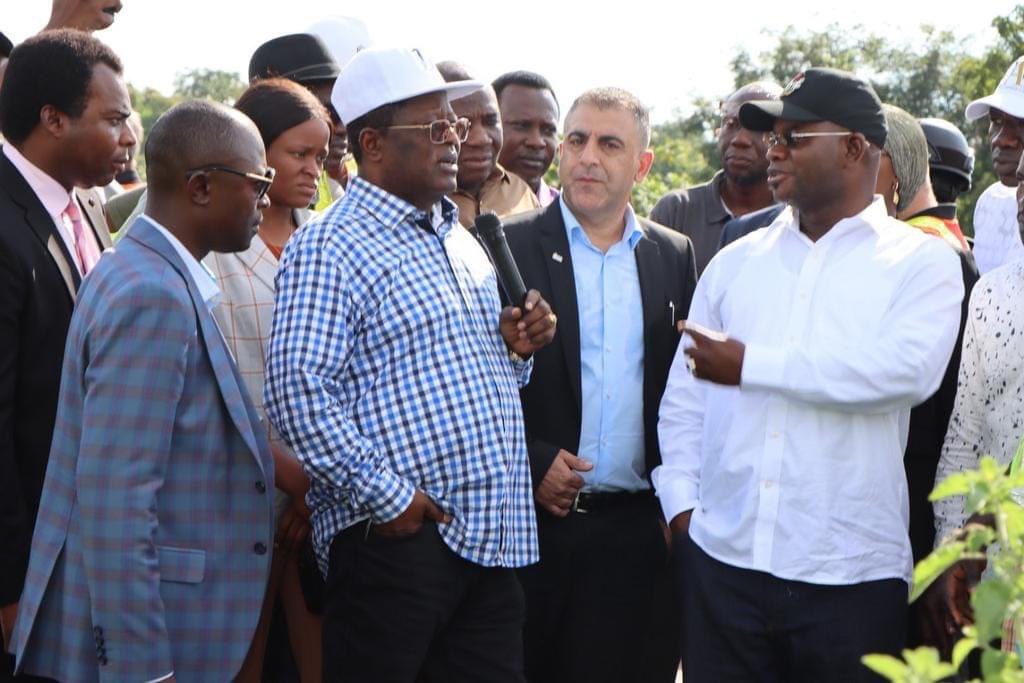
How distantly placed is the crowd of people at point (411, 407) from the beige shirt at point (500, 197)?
1.08 m

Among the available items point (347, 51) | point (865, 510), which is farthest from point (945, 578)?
point (347, 51)

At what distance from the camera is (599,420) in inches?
219

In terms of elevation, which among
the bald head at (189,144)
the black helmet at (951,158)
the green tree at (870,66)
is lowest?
the green tree at (870,66)

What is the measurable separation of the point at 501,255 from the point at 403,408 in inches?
25.4

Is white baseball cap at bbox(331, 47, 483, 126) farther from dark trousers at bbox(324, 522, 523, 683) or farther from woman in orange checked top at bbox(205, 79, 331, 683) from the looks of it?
dark trousers at bbox(324, 522, 523, 683)

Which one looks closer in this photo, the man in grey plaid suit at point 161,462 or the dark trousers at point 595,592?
the man in grey plaid suit at point 161,462

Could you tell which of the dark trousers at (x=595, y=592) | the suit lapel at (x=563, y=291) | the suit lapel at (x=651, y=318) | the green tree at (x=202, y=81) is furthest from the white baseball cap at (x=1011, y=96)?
the green tree at (x=202, y=81)

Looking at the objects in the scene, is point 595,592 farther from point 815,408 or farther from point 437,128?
point 437,128

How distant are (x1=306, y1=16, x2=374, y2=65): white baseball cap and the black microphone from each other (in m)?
2.46

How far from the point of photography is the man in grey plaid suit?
3.87 m

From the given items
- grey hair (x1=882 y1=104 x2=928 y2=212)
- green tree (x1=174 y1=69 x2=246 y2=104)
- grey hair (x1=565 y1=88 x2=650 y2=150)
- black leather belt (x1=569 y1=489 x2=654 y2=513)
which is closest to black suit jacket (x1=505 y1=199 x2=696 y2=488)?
black leather belt (x1=569 y1=489 x2=654 y2=513)

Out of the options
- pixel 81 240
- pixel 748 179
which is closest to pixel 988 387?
pixel 81 240

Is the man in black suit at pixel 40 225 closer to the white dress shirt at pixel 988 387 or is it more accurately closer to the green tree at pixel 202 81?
the white dress shirt at pixel 988 387

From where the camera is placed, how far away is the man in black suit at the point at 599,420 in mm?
5527
